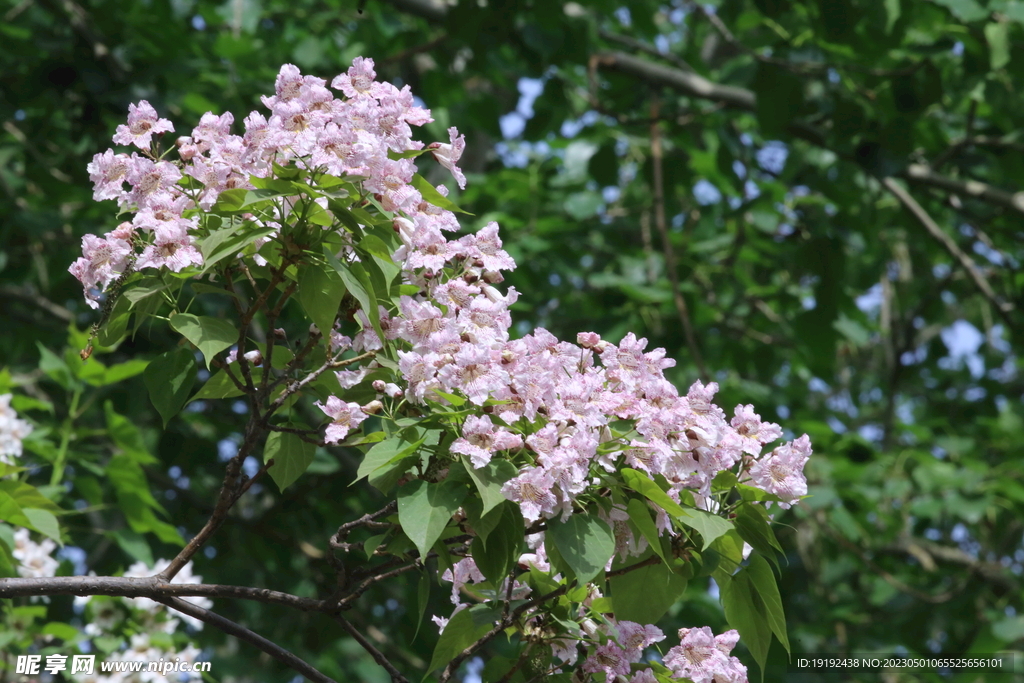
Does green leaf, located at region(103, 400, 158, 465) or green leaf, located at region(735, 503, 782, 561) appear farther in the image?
green leaf, located at region(103, 400, 158, 465)

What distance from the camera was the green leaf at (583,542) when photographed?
1028mm

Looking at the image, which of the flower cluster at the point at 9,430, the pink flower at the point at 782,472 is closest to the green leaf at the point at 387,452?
the pink flower at the point at 782,472

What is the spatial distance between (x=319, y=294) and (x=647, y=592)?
1.81 ft

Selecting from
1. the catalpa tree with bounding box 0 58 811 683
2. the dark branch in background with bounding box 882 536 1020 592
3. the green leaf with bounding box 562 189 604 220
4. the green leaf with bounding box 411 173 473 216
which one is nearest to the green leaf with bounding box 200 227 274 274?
the catalpa tree with bounding box 0 58 811 683

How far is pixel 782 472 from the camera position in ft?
3.92

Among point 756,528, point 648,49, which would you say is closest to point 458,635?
point 756,528

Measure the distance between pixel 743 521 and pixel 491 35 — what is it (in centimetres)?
247

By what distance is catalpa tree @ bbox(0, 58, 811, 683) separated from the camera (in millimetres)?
1091

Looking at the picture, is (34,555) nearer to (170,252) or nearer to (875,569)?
(170,252)

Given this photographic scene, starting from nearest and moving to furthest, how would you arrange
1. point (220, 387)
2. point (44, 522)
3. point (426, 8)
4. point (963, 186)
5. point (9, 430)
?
1. point (220, 387)
2. point (44, 522)
3. point (9, 430)
4. point (963, 186)
5. point (426, 8)

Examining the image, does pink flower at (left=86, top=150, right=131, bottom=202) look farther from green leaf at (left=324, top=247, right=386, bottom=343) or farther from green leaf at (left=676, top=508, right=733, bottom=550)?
green leaf at (left=676, top=508, right=733, bottom=550)

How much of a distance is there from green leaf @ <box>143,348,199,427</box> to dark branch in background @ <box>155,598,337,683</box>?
25cm

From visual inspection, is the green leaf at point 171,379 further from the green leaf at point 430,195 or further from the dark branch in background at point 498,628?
the dark branch in background at point 498,628

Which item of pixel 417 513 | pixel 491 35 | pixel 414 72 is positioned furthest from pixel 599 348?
pixel 414 72
